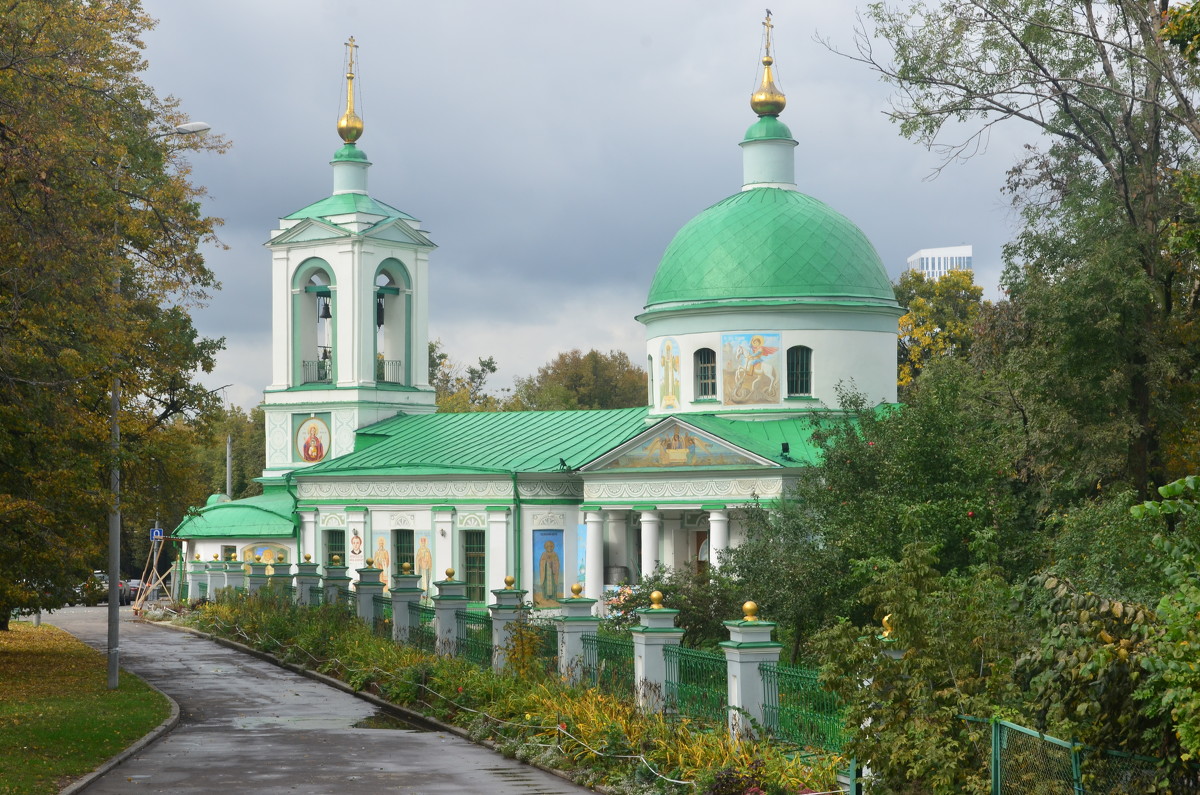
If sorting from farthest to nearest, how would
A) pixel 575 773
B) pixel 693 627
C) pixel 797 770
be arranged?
pixel 693 627, pixel 575 773, pixel 797 770

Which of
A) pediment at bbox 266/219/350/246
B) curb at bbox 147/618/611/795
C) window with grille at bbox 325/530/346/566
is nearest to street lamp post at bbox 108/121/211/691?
curb at bbox 147/618/611/795

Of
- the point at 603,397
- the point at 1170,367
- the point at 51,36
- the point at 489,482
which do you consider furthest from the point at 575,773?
the point at 603,397

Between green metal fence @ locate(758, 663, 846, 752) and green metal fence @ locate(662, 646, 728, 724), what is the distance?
28.8 inches

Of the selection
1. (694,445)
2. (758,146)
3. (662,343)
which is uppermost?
(758,146)

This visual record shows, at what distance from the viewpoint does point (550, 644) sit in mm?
22297

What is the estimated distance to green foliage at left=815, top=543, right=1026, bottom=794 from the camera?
12500 mm

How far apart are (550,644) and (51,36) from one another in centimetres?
1102

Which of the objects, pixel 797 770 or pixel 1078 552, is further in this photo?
pixel 1078 552

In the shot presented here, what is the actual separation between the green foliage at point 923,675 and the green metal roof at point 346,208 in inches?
1478

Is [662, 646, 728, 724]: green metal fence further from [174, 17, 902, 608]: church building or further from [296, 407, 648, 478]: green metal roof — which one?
[296, 407, 648, 478]: green metal roof

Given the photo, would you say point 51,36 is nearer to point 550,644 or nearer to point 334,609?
point 550,644

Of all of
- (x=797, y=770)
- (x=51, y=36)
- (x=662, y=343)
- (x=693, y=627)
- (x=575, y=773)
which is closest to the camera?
(x=797, y=770)

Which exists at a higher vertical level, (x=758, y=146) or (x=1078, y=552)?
(x=758, y=146)

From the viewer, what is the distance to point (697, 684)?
695 inches
